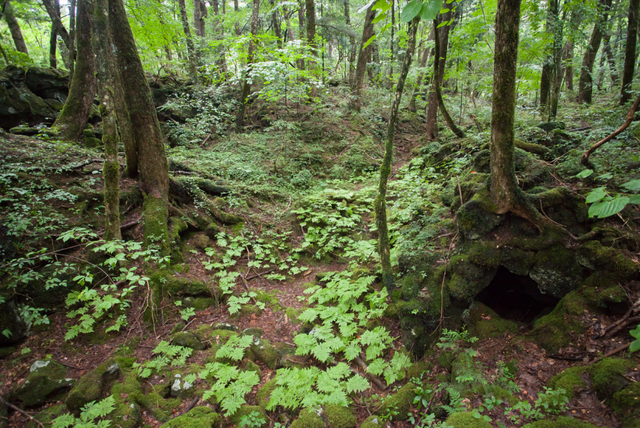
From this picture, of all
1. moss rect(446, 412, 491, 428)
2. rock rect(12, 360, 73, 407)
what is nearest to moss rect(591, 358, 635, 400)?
moss rect(446, 412, 491, 428)

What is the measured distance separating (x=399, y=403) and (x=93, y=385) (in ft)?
13.3

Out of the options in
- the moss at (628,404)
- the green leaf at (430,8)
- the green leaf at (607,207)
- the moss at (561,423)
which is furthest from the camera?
the moss at (561,423)

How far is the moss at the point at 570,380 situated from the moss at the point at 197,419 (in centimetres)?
400

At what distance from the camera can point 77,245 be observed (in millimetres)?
4961

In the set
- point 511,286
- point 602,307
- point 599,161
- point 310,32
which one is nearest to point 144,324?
point 511,286

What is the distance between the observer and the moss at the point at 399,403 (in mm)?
3589

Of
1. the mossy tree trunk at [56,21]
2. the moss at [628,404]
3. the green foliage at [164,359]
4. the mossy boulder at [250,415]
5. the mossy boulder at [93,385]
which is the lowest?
the mossy boulder at [250,415]

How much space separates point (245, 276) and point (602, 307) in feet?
20.1

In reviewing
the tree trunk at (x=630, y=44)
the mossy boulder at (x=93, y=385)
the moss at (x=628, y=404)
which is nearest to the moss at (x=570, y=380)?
the moss at (x=628, y=404)

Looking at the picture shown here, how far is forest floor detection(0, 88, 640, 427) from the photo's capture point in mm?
3496

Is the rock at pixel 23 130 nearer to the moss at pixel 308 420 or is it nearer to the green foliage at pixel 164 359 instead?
the green foliage at pixel 164 359

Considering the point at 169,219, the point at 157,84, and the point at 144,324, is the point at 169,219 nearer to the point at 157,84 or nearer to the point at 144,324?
the point at 144,324

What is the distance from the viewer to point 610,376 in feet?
9.55

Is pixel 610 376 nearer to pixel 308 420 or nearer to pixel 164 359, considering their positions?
pixel 308 420
